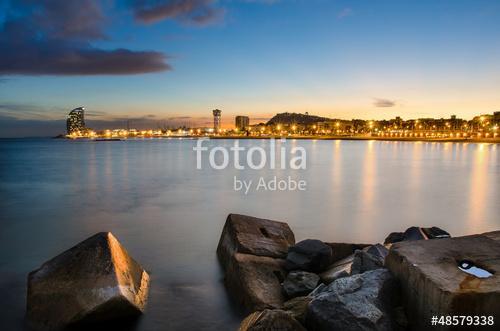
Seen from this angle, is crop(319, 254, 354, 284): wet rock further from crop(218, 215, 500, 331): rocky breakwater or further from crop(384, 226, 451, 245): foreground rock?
crop(384, 226, 451, 245): foreground rock

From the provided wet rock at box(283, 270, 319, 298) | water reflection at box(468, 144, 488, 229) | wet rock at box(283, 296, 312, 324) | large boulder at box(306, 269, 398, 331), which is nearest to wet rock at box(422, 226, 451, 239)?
wet rock at box(283, 270, 319, 298)

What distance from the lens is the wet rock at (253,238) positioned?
649 cm

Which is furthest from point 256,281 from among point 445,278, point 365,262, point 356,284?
point 445,278

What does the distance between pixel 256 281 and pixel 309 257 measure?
3.35 feet

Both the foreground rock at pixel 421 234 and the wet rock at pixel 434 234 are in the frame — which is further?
the wet rock at pixel 434 234

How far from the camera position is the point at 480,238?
4.90 metres

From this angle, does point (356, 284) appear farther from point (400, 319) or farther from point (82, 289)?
point (82, 289)

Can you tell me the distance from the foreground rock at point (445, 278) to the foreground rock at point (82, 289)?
360cm

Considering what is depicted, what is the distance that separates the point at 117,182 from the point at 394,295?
21.2 meters

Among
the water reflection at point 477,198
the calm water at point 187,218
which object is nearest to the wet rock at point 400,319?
the calm water at point 187,218

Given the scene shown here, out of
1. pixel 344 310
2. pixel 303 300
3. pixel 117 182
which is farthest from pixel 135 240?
pixel 117 182

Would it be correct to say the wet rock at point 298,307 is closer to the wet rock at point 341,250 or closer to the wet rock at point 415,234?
the wet rock at point 341,250

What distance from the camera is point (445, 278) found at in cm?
379

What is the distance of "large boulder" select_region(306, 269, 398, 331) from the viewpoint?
3730 millimetres
